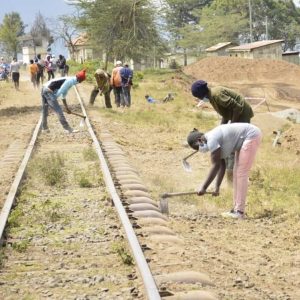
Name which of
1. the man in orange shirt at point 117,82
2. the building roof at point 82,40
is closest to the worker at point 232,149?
the man in orange shirt at point 117,82

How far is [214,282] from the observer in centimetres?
531

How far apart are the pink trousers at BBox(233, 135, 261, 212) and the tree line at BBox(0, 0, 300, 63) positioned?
41220 millimetres

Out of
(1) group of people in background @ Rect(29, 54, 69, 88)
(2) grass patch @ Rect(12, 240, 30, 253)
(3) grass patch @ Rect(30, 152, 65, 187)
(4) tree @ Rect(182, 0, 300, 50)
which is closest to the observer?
(2) grass patch @ Rect(12, 240, 30, 253)

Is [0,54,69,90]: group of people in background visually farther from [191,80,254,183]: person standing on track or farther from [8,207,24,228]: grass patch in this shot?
[8,207,24,228]: grass patch

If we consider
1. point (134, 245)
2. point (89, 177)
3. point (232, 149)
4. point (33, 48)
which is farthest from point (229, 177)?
point (33, 48)

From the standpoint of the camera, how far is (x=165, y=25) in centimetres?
5241

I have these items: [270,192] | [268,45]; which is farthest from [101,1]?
[270,192]

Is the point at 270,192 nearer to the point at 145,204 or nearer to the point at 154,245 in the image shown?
the point at 145,204

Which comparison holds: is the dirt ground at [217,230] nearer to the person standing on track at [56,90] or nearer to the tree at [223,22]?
the person standing on track at [56,90]

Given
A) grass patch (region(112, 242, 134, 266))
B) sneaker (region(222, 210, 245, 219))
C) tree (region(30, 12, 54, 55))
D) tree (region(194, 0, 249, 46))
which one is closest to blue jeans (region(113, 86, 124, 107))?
sneaker (region(222, 210, 245, 219))

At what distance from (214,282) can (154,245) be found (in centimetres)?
99

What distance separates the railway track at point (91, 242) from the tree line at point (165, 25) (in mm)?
39203

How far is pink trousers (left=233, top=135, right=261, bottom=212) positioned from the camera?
7.71 m

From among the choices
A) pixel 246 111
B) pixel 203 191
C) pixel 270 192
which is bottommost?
pixel 270 192
